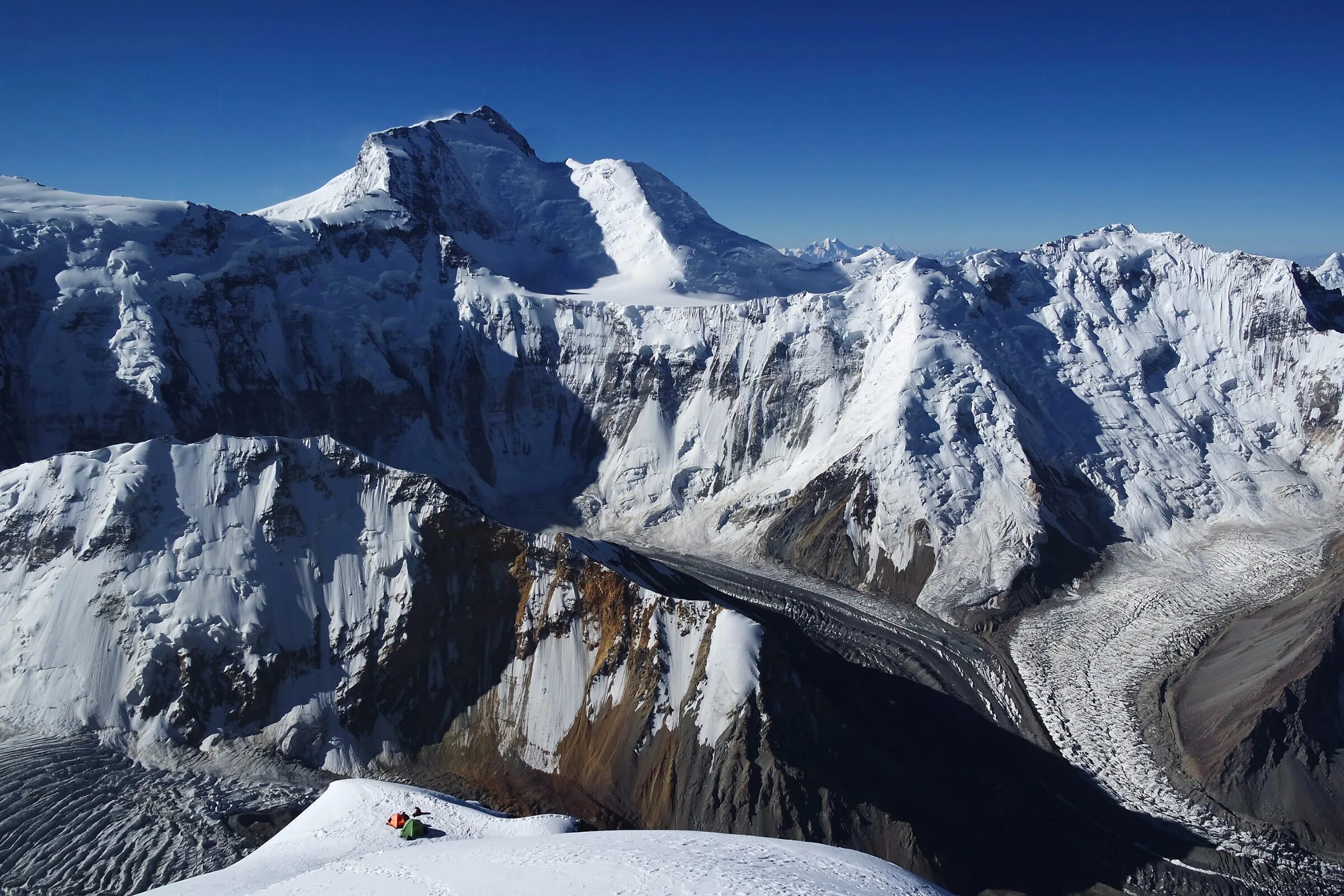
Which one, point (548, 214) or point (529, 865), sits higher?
point (548, 214)

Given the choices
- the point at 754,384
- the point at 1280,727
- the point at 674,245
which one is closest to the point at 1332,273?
the point at 674,245

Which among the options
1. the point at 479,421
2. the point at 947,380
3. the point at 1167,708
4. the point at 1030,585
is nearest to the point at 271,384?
the point at 479,421

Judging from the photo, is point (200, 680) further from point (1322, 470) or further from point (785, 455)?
point (1322, 470)

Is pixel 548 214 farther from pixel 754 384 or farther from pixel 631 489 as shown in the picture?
pixel 631 489

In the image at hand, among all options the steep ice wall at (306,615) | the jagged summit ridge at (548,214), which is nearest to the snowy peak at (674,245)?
the jagged summit ridge at (548,214)

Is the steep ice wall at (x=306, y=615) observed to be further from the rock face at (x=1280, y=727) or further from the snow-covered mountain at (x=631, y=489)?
the rock face at (x=1280, y=727)

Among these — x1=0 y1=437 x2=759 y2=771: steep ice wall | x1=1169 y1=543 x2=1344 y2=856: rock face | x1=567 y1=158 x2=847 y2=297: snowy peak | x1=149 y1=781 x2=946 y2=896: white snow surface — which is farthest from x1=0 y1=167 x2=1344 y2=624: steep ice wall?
x1=149 y1=781 x2=946 y2=896: white snow surface

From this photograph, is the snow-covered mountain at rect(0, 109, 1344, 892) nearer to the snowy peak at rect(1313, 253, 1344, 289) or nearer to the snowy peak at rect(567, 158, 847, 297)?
the snowy peak at rect(567, 158, 847, 297)
